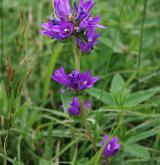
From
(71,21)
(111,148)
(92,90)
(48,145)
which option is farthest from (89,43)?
(48,145)

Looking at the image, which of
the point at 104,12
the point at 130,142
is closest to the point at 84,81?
the point at 130,142

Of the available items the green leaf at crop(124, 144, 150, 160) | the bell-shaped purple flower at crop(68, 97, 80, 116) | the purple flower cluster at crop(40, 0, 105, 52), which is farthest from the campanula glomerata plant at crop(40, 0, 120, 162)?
the green leaf at crop(124, 144, 150, 160)

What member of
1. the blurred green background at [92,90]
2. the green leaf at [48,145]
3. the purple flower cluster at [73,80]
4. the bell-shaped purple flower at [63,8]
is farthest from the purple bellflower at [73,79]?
the green leaf at [48,145]

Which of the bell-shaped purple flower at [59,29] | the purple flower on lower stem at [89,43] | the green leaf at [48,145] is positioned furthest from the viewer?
the green leaf at [48,145]

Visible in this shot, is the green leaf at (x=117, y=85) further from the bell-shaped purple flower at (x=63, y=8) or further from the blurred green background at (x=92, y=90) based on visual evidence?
the bell-shaped purple flower at (x=63, y=8)

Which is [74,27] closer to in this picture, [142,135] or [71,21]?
[71,21]

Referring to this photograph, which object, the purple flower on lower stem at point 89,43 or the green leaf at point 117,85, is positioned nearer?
the purple flower on lower stem at point 89,43

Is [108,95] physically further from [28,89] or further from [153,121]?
[28,89]
